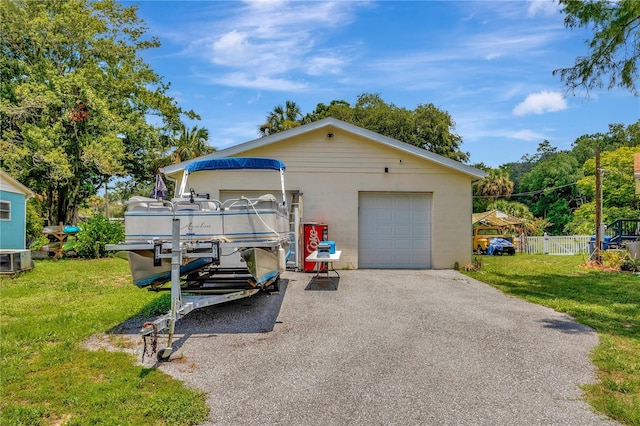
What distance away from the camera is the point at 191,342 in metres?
5.09

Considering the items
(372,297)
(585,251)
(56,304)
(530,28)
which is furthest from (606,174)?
(56,304)

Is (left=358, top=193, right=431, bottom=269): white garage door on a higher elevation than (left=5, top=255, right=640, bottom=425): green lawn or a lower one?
higher

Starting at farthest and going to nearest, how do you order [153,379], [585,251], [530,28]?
1. [585,251]
2. [530,28]
3. [153,379]

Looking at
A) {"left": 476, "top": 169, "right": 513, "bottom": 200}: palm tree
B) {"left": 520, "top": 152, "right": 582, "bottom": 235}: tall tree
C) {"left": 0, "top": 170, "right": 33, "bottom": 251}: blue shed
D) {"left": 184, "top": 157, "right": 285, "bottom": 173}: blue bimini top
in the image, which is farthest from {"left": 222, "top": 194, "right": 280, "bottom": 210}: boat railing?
{"left": 520, "top": 152, "right": 582, "bottom": 235}: tall tree

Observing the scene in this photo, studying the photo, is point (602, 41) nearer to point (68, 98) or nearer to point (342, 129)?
point (342, 129)

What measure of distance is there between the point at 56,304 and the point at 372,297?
18.4 ft

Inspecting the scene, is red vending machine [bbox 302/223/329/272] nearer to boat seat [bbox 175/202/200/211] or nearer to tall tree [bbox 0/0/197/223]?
boat seat [bbox 175/202/200/211]

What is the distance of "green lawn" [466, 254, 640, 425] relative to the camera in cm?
362

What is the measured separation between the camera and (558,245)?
71.2 ft

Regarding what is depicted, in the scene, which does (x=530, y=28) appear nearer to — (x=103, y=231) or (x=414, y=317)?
(x=414, y=317)

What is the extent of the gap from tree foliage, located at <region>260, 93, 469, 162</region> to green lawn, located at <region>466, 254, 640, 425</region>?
62.7 feet

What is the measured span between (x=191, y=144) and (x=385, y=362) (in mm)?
27136

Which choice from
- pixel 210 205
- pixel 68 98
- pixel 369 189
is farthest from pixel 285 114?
pixel 210 205

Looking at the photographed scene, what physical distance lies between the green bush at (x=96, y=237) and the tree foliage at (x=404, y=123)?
16955mm
